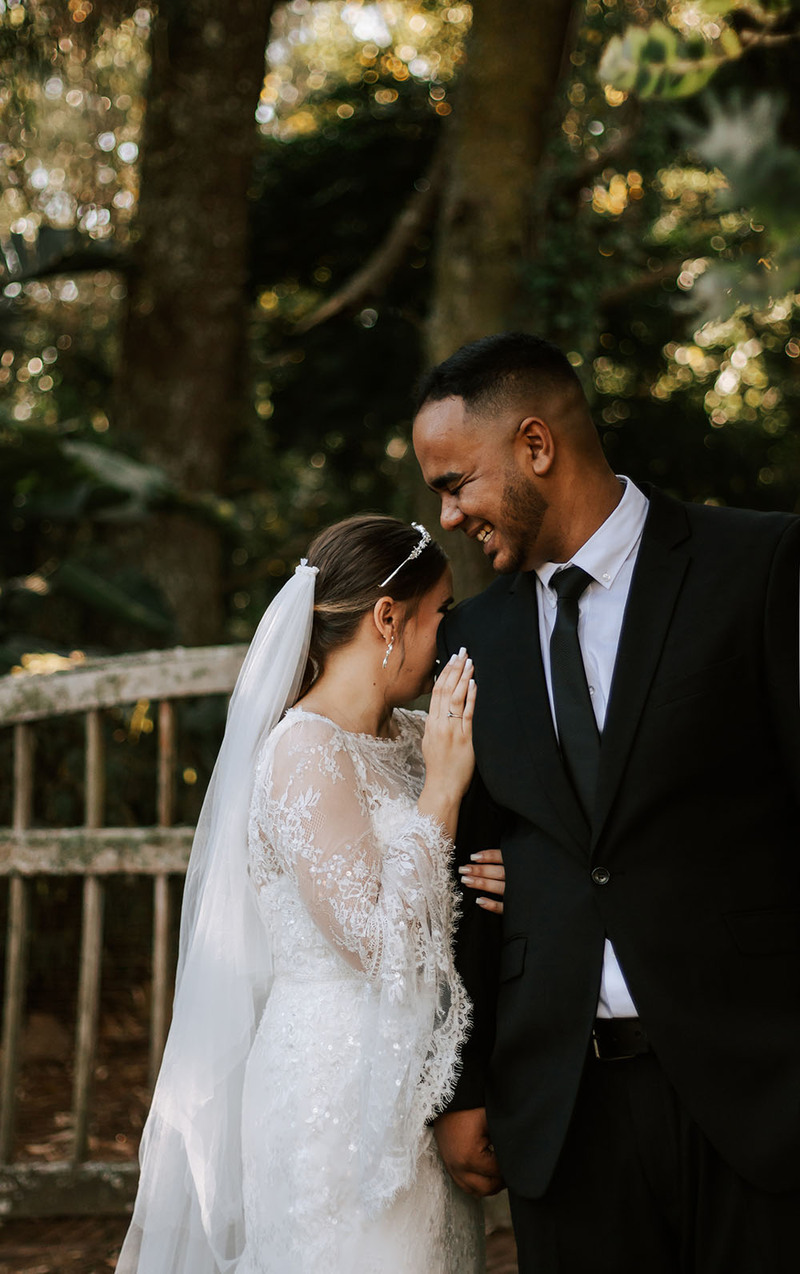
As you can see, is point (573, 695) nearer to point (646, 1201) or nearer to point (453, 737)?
point (453, 737)

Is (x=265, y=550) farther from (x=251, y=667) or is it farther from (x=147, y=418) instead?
(x=251, y=667)

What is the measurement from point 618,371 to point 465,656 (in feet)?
23.7

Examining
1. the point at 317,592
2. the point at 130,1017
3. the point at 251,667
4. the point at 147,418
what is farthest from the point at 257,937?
the point at 147,418

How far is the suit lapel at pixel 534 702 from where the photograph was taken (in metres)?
2.02

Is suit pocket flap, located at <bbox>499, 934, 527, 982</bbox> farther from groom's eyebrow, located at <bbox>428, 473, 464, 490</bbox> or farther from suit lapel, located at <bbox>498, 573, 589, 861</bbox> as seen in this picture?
groom's eyebrow, located at <bbox>428, 473, 464, 490</bbox>

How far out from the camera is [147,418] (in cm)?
695

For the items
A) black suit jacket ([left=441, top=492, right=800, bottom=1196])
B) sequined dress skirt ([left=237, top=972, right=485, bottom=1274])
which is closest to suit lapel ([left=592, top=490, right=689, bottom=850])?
black suit jacket ([left=441, top=492, right=800, bottom=1196])

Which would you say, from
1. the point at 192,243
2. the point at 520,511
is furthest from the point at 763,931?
the point at 192,243

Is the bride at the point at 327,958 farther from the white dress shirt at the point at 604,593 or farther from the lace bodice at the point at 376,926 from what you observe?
the white dress shirt at the point at 604,593

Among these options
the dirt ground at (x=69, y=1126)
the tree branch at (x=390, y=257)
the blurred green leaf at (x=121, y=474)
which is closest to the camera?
the dirt ground at (x=69, y=1126)

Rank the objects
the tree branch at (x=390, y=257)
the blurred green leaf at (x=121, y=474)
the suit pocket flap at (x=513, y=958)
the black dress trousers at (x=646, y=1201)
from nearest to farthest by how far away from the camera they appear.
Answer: the black dress trousers at (x=646, y=1201)
the suit pocket flap at (x=513, y=958)
the blurred green leaf at (x=121, y=474)
the tree branch at (x=390, y=257)

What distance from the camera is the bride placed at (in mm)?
2268

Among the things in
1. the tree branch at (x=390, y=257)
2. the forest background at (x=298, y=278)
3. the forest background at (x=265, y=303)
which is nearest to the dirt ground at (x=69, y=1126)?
the forest background at (x=265, y=303)

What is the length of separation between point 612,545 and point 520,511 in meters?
0.19
